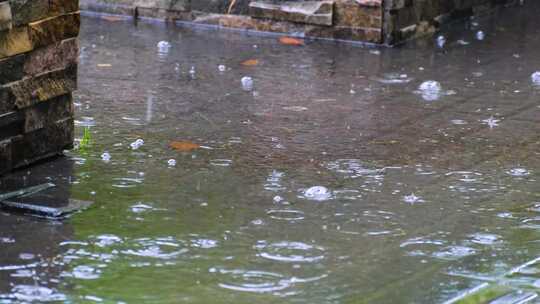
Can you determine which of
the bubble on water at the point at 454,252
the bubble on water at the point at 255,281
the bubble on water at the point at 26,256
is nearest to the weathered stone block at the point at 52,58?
the bubble on water at the point at 26,256

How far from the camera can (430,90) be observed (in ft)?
18.9

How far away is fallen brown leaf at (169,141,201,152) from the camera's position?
4.59 meters

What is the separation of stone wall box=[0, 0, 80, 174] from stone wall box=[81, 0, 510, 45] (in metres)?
2.95

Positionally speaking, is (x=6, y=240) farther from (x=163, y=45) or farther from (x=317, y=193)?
(x=163, y=45)

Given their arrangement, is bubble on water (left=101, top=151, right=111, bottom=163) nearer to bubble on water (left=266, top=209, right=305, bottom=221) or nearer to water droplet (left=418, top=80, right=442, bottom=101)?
bubble on water (left=266, top=209, right=305, bottom=221)

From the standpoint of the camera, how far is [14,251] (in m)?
3.41

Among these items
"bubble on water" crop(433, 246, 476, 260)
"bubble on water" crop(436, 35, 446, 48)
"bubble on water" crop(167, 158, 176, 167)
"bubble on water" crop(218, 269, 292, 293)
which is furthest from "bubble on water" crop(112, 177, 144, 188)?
"bubble on water" crop(436, 35, 446, 48)

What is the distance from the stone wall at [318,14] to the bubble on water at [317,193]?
9.83 ft

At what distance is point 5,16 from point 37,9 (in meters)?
0.21

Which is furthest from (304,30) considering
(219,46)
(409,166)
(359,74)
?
(409,166)

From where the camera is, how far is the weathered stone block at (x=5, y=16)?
12.7 ft

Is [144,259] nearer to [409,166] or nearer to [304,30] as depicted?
[409,166]

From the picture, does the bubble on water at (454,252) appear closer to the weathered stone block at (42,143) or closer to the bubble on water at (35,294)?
the bubble on water at (35,294)

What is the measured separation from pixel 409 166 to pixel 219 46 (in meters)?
2.67
